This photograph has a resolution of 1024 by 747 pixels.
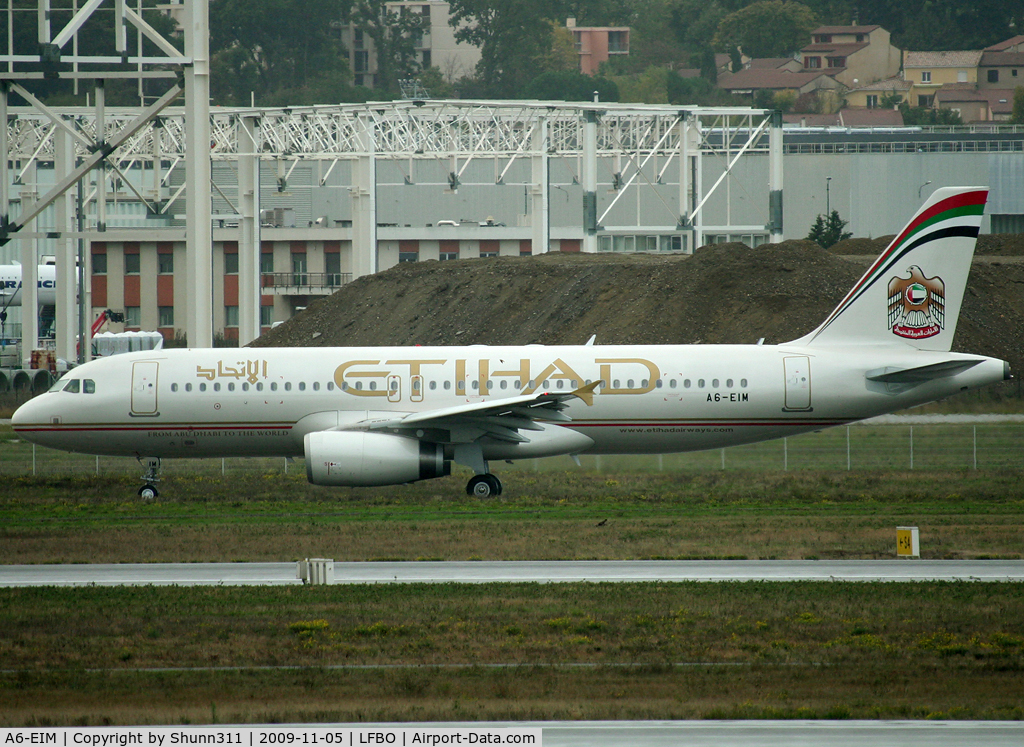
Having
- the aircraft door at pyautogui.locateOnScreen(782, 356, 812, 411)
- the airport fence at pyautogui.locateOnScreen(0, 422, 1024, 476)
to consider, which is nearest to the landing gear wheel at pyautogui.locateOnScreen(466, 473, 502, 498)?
the airport fence at pyautogui.locateOnScreen(0, 422, 1024, 476)

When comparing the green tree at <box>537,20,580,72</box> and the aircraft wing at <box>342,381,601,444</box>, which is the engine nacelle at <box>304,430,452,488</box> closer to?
the aircraft wing at <box>342,381,601,444</box>

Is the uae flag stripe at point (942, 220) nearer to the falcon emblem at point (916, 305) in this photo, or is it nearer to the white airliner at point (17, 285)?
the falcon emblem at point (916, 305)

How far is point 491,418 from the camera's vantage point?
27.7 m

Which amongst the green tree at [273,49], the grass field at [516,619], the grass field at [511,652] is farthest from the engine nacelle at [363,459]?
the green tree at [273,49]

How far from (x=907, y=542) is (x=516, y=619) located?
25.7 feet

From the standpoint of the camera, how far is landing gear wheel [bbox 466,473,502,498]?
2841 cm

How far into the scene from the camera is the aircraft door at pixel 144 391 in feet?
95.9

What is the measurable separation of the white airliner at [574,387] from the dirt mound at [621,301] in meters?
22.6

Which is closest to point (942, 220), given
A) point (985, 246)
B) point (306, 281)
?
point (985, 246)

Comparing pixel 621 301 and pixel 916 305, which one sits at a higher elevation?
pixel 621 301

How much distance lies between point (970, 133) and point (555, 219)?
3571 centimetres

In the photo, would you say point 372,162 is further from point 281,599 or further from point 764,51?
point 764,51

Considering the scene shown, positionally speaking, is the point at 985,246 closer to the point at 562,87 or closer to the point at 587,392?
the point at 587,392

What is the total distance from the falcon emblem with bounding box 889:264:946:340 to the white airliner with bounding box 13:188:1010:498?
24 millimetres
